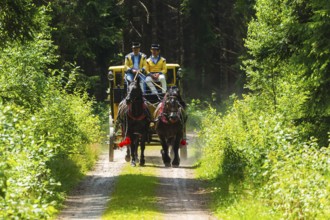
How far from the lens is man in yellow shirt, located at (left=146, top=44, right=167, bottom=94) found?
79.2 ft

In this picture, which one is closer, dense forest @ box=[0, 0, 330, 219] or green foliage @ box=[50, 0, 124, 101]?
dense forest @ box=[0, 0, 330, 219]

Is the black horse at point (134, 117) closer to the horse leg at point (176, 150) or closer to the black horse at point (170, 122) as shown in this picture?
the black horse at point (170, 122)

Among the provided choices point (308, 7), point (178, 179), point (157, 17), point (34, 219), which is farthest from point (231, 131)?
point (157, 17)

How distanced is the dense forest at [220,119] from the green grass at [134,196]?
114cm

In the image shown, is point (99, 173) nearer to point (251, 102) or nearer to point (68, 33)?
point (251, 102)

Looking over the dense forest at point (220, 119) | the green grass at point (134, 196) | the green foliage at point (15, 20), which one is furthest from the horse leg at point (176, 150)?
the green foliage at point (15, 20)

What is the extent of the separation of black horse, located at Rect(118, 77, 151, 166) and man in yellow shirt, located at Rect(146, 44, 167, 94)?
0.99 metres

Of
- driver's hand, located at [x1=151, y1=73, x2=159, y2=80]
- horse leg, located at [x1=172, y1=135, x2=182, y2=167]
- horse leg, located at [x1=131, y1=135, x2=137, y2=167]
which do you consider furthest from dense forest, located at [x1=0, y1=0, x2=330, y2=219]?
driver's hand, located at [x1=151, y1=73, x2=159, y2=80]

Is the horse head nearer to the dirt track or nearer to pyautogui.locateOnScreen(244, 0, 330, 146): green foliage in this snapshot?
the dirt track

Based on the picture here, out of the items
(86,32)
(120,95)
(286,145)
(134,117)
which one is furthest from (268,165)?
(86,32)

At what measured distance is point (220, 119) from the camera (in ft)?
86.9

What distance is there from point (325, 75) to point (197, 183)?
481 centimetres

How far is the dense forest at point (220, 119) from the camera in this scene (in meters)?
11.8

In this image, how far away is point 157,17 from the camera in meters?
53.6
